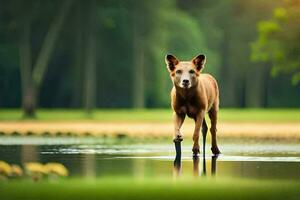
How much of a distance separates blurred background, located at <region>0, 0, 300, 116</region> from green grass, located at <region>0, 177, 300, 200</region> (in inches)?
1642

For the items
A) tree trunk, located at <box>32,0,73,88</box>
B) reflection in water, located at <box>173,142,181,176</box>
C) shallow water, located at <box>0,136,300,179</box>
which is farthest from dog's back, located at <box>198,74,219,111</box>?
tree trunk, located at <box>32,0,73,88</box>

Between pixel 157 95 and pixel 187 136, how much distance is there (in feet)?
160

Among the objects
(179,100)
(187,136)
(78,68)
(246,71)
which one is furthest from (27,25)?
(179,100)

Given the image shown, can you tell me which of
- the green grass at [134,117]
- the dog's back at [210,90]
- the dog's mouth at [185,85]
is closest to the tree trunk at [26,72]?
the green grass at [134,117]

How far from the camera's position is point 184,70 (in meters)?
21.1

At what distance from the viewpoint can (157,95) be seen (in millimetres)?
82062

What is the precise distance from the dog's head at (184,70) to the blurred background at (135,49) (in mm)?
36904

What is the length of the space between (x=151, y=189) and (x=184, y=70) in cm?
596

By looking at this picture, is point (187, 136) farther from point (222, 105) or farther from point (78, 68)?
point (222, 105)

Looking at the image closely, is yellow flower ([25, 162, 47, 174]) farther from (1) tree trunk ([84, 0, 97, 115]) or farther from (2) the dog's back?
(1) tree trunk ([84, 0, 97, 115])

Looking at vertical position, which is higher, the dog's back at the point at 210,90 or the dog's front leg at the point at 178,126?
the dog's back at the point at 210,90

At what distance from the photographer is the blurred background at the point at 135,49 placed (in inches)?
2430

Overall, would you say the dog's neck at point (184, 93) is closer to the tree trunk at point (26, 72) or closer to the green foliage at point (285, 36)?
the tree trunk at point (26, 72)

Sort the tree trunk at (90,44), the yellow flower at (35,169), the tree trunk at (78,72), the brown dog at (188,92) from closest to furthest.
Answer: the yellow flower at (35,169) → the brown dog at (188,92) → the tree trunk at (90,44) → the tree trunk at (78,72)
